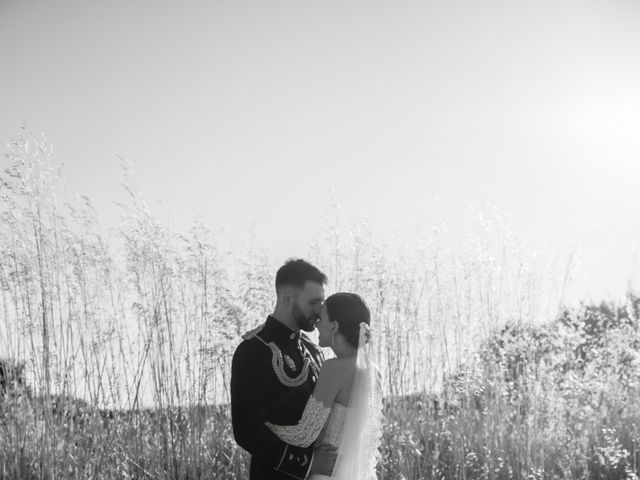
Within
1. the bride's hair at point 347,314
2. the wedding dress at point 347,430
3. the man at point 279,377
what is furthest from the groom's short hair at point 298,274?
the wedding dress at point 347,430

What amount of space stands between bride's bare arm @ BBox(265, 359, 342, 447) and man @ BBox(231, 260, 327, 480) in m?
0.03

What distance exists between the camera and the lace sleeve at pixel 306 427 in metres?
2.74

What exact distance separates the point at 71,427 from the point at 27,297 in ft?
3.02

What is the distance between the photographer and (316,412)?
9.08ft

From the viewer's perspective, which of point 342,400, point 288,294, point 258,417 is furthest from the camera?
point 288,294

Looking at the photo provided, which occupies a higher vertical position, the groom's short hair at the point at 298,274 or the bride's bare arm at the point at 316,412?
the groom's short hair at the point at 298,274

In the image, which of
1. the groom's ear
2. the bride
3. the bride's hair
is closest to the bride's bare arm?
the bride

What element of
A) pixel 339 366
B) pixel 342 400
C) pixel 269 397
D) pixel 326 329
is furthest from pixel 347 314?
pixel 269 397

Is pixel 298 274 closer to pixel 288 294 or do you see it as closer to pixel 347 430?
pixel 288 294

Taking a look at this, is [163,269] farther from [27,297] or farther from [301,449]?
[301,449]

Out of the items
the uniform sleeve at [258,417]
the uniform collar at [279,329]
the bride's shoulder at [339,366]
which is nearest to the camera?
the uniform sleeve at [258,417]

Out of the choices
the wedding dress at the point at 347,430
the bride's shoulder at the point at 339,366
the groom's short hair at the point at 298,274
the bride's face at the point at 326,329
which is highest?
the groom's short hair at the point at 298,274

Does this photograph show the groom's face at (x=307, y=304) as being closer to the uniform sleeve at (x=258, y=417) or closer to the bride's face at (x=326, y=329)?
the bride's face at (x=326, y=329)

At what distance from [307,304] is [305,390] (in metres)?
0.33
